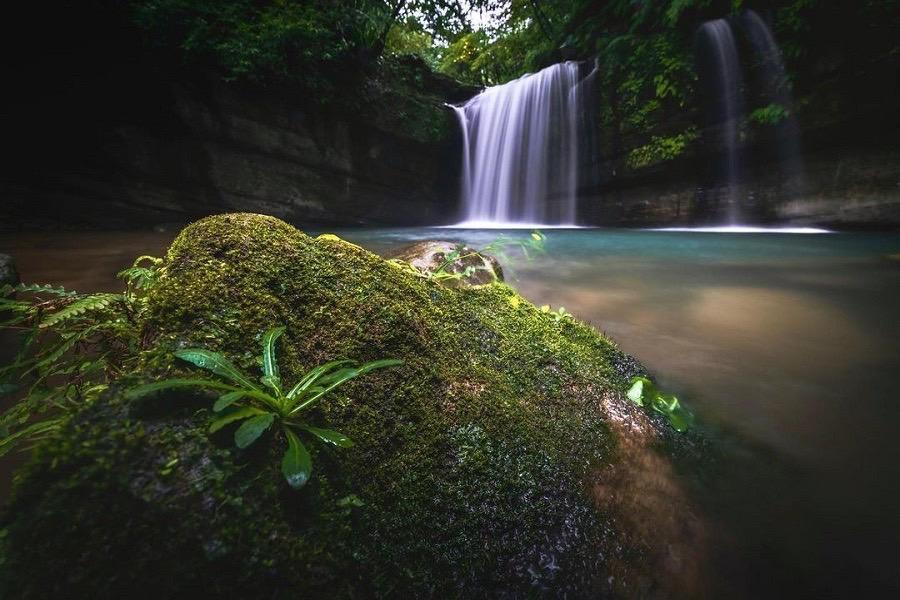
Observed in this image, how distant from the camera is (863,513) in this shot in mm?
1398

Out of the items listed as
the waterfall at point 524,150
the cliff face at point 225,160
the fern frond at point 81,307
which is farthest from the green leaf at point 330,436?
the waterfall at point 524,150

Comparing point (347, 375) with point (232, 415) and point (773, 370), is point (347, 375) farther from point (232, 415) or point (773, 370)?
point (773, 370)

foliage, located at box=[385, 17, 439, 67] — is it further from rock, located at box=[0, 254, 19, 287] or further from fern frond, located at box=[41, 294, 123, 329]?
fern frond, located at box=[41, 294, 123, 329]

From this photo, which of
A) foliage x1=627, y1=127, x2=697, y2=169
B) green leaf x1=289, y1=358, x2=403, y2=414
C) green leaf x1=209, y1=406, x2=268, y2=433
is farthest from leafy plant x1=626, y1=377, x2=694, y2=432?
foliage x1=627, y1=127, x2=697, y2=169

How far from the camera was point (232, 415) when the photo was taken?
86cm

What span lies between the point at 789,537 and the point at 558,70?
14265 millimetres

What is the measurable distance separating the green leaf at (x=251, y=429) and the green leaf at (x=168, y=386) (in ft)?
0.35

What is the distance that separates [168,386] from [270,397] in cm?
23

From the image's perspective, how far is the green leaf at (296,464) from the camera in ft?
2.71

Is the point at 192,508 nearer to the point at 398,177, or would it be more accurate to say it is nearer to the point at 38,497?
the point at 38,497

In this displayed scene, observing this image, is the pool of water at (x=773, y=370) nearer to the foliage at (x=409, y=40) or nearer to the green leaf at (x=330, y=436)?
the green leaf at (x=330, y=436)

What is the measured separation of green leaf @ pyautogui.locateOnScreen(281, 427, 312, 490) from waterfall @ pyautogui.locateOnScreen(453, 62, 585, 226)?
42.6 ft

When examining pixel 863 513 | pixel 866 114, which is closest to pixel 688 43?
pixel 866 114

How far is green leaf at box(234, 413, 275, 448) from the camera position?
0.82m
